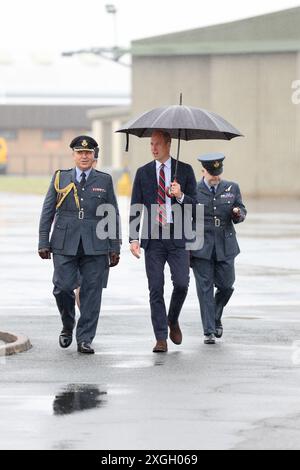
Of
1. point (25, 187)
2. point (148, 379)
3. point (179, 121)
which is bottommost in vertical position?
point (25, 187)

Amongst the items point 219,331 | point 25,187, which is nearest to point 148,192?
point 219,331

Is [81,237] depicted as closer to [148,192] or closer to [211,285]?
[148,192]

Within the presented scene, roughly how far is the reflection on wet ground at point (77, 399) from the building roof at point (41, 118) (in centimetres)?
11681

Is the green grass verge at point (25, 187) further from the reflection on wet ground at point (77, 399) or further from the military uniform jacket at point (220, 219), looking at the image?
the reflection on wet ground at point (77, 399)

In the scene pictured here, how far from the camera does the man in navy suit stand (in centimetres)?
1334

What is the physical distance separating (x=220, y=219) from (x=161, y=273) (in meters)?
1.26

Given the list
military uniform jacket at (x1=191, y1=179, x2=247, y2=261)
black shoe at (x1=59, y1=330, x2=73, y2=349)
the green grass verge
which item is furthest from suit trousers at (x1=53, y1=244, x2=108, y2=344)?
the green grass verge

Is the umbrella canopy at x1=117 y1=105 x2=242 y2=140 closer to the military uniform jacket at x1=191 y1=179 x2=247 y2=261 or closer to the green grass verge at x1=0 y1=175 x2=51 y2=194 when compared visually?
the military uniform jacket at x1=191 y1=179 x2=247 y2=261

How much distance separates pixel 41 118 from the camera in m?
128

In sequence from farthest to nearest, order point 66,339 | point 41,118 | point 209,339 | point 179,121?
point 41,118 < point 209,339 < point 66,339 < point 179,121

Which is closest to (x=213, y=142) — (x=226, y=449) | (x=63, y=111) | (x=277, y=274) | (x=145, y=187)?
(x=277, y=274)

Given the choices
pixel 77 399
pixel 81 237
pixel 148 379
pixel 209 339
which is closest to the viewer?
pixel 77 399

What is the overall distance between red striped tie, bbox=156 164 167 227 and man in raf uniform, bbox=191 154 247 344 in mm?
755

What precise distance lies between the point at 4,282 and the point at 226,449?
12.6 meters
